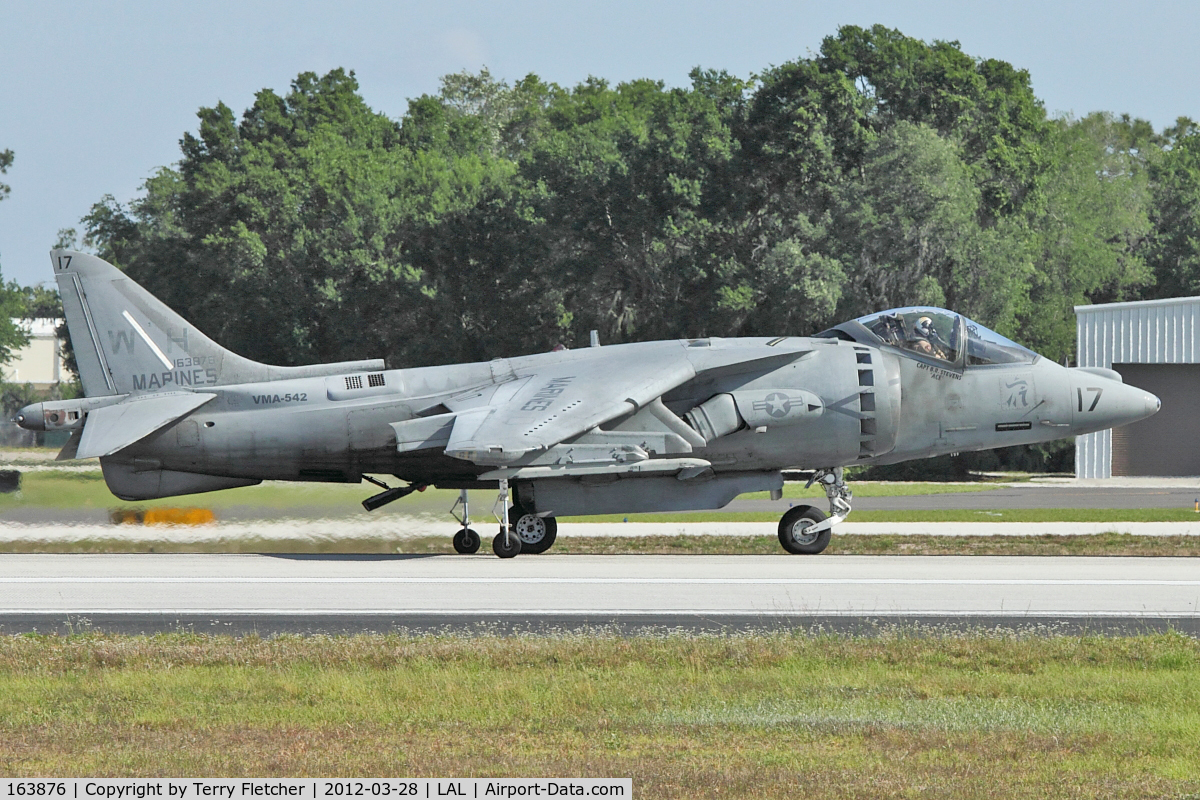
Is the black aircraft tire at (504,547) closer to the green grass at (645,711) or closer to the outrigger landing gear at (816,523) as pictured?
the outrigger landing gear at (816,523)

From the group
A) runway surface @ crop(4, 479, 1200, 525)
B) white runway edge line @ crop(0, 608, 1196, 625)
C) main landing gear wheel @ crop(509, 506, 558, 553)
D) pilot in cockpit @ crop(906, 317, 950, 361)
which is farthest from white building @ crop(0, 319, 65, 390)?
white runway edge line @ crop(0, 608, 1196, 625)

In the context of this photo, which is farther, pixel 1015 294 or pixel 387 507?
pixel 1015 294

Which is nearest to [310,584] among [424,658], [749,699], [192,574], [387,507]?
[192,574]

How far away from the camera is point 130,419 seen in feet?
58.8

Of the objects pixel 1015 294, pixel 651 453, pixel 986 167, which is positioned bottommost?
pixel 651 453

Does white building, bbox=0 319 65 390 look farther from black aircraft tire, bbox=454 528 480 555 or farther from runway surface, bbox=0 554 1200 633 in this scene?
runway surface, bbox=0 554 1200 633

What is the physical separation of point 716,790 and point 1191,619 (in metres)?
7.88

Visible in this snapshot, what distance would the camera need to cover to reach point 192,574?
55.6ft

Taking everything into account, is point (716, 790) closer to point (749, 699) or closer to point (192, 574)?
point (749, 699)

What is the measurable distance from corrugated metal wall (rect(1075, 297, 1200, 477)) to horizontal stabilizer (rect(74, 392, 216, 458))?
33401 mm

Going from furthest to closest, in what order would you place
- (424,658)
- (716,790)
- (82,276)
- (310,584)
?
(82,276) → (310,584) → (424,658) → (716,790)

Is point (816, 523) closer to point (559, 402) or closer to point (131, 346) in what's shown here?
point (559, 402)

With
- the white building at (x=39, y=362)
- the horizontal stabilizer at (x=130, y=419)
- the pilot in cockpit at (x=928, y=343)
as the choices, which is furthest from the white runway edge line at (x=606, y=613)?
the white building at (x=39, y=362)
